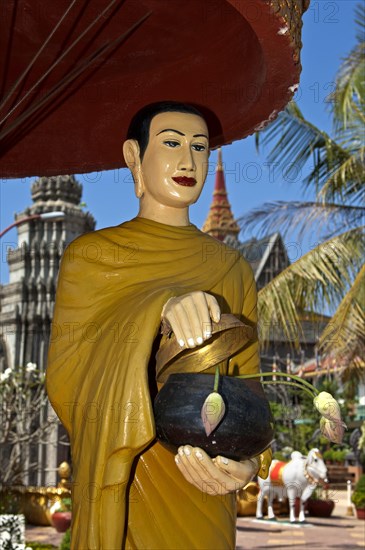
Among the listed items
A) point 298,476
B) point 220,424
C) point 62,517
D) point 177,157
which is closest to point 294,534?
point 298,476

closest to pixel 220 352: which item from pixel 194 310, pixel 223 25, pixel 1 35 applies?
pixel 194 310

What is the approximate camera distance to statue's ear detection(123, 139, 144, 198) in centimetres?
343

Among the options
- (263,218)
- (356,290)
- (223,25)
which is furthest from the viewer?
(263,218)

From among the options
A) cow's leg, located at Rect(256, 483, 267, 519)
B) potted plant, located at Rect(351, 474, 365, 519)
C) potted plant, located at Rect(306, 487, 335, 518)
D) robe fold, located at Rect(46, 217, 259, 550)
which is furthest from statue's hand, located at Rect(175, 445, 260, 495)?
potted plant, located at Rect(306, 487, 335, 518)

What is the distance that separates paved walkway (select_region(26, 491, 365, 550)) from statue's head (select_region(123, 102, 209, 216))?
1002 cm

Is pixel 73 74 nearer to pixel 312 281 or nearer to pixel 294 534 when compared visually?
pixel 312 281

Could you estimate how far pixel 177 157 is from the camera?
3266 millimetres

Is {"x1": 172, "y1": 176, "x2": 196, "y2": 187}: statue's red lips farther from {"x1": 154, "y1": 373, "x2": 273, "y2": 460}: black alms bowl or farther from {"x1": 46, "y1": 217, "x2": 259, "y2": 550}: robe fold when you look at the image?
{"x1": 154, "y1": 373, "x2": 273, "y2": 460}: black alms bowl

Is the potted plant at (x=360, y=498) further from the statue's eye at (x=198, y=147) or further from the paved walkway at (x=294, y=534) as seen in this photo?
the statue's eye at (x=198, y=147)

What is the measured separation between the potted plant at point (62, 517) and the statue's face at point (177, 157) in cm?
1210

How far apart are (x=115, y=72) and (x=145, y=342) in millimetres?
1700

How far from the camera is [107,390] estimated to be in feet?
8.95

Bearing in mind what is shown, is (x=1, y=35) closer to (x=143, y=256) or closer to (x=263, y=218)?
(x=143, y=256)

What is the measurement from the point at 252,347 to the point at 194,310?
0.77 metres
